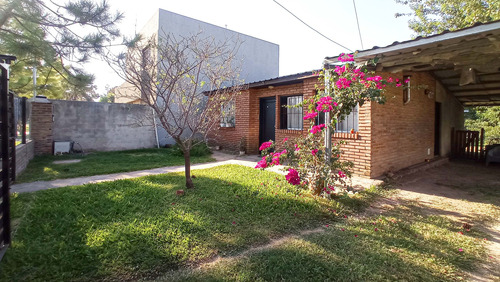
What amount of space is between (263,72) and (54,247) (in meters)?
15.6

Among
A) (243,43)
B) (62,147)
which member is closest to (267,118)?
(243,43)

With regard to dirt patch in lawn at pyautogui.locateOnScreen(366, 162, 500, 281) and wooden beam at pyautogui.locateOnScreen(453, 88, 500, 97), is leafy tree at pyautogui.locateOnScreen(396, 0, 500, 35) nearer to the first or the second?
wooden beam at pyautogui.locateOnScreen(453, 88, 500, 97)

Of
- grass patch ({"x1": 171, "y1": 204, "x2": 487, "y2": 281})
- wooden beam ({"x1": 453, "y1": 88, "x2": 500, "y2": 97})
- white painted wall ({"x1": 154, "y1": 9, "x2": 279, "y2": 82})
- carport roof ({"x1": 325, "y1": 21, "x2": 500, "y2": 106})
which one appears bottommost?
grass patch ({"x1": 171, "y1": 204, "x2": 487, "y2": 281})

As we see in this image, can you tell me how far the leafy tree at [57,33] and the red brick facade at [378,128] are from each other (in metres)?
5.50

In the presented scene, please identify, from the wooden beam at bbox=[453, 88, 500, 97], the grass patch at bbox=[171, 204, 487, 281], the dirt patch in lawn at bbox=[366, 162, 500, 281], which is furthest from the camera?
the wooden beam at bbox=[453, 88, 500, 97]

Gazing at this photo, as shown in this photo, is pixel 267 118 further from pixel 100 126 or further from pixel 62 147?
pixel 62 147

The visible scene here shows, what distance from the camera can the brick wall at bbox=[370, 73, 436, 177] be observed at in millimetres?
6172

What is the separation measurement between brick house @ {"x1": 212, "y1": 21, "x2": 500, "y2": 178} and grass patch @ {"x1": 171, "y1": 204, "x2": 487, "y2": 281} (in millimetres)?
2761

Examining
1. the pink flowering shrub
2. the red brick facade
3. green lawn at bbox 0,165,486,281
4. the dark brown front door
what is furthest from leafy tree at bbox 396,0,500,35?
green lawn at bbox 0,165,486,281

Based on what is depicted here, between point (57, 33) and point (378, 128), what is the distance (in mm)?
8557

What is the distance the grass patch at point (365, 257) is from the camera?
2359mm

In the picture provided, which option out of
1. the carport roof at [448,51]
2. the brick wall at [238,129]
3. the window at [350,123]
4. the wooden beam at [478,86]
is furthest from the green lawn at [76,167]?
the wooden beam at [478,86]

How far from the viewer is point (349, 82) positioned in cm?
421

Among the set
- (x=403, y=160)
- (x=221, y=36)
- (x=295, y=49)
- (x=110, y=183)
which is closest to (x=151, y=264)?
(x=110, y=183)
